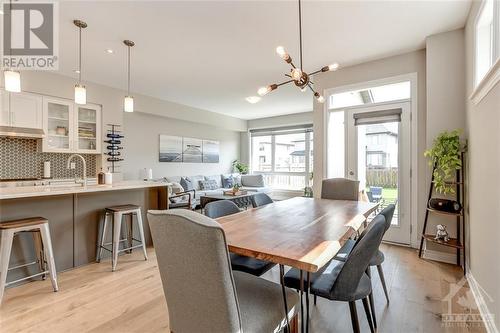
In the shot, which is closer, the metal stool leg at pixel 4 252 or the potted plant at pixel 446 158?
the metal stool leg at pixel 4 252

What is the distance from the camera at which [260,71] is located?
416cm

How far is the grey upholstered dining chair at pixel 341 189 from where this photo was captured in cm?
297

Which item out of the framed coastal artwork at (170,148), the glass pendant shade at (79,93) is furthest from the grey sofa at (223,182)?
the glass pendant shade at (79,93)

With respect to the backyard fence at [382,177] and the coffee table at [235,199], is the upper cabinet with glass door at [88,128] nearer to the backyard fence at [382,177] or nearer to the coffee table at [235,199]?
the coffee table at [235,199]

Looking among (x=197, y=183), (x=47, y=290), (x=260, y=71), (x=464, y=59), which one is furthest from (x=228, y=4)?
(x=197, y=183)

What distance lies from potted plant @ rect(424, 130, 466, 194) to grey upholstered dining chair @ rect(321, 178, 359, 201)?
35.3 inches

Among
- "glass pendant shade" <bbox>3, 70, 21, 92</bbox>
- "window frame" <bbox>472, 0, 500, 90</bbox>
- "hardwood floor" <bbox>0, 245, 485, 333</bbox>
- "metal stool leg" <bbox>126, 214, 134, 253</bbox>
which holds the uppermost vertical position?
"window frame" <bbox>472, 0, 500, 90</bbox>

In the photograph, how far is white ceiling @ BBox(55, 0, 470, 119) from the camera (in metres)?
2.50

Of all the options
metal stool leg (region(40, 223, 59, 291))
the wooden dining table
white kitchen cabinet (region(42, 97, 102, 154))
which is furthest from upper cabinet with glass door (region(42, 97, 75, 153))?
the wooden dining table

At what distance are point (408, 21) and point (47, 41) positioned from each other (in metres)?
4.29

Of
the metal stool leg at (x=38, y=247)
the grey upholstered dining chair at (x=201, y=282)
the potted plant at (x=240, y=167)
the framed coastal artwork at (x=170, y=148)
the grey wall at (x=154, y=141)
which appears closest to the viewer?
the grey upholstered dining chair at (x=201, y=282)

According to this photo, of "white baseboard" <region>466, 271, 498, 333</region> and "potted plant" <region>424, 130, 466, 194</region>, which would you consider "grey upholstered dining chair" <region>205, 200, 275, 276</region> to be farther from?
"potted plant" <region>424, 130, 466, 194</region>

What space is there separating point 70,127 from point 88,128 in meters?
0.31

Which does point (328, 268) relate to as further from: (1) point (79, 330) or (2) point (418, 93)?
(2) point (418, 93)
